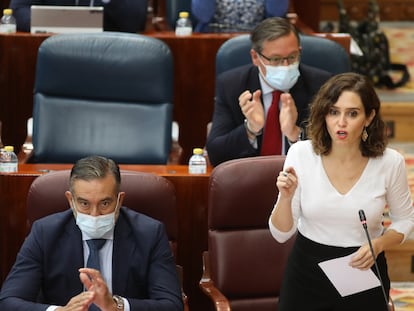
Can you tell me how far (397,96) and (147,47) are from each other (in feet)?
3.90

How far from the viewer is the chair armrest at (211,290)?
2.37 metres

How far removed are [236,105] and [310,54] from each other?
333 millimetres

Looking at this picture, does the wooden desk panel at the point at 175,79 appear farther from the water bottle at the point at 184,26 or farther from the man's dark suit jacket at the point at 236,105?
the man's dark suit jacket at the point at 236,105

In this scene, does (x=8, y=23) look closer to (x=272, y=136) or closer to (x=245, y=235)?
(x=272, y=136)

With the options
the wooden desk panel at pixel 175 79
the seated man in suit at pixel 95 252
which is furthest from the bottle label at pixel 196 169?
the wooden desk panel at pixel 175 79

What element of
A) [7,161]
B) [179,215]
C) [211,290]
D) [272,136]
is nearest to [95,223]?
[211,290]

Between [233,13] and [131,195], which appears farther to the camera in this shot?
[233,13]

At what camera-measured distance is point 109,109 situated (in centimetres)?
318

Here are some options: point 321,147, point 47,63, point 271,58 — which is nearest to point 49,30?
point 47,63

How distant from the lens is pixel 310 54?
310cm

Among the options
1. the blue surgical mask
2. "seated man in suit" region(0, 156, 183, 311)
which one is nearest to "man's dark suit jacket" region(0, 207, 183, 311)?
"seated man in suit" region(0, 156, 183, 311)

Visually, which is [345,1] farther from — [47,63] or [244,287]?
[244,287]

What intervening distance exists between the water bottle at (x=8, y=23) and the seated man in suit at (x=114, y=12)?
0.04 metres

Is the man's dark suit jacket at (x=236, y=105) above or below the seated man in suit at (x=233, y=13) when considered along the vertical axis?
below
